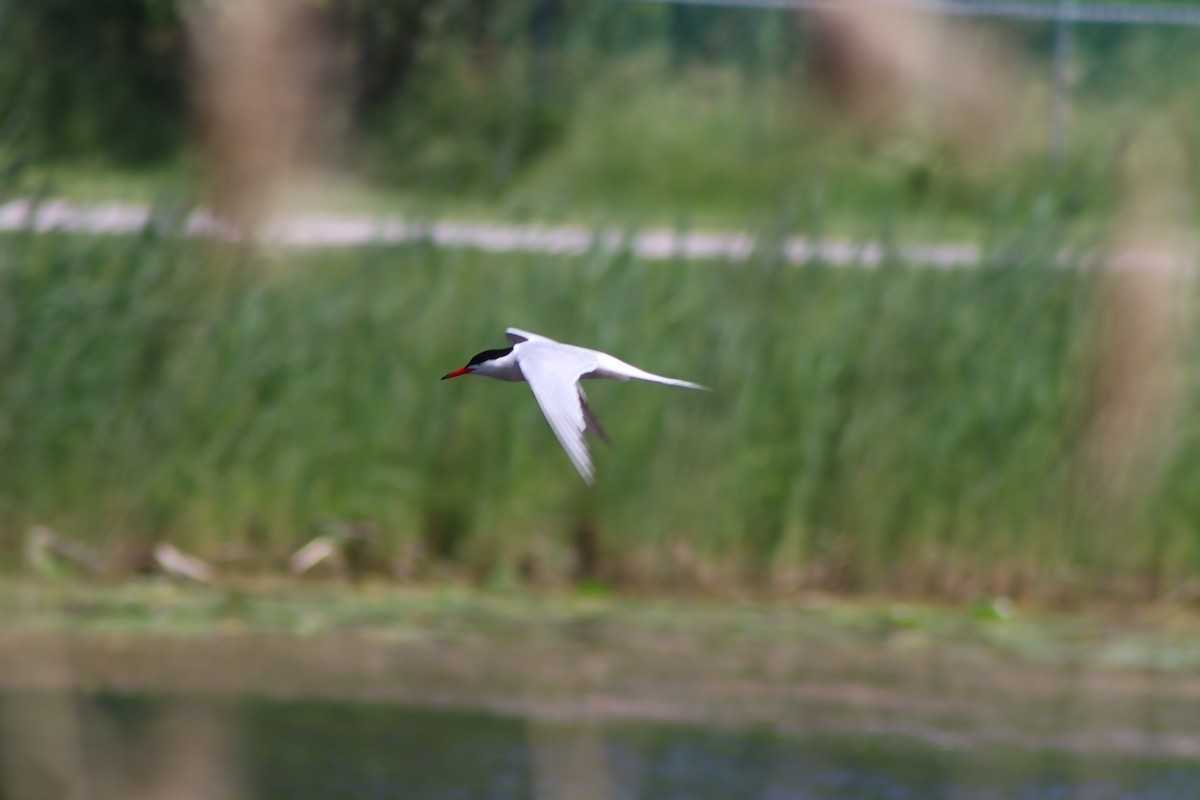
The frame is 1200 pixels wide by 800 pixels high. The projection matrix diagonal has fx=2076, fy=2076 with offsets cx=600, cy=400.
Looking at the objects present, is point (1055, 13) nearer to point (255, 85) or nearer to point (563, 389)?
point (255, 85)

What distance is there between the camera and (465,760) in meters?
6.38

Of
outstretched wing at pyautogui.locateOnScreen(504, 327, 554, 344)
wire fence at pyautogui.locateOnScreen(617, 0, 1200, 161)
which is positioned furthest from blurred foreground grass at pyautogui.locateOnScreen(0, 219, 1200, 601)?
wire fence at pyautogui.locateOnScreen(617, 0, 1200, 161)

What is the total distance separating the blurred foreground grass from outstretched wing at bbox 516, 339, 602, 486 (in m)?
4.28

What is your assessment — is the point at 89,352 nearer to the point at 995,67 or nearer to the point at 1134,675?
the point at 1134,675

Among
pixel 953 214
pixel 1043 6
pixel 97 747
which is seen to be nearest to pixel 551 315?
pixel 97 747

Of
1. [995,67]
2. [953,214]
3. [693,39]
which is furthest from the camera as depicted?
[693,39]

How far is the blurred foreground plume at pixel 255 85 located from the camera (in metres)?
9.45

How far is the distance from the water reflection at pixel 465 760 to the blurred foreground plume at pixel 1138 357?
4.88ft

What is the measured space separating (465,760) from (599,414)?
1455mm

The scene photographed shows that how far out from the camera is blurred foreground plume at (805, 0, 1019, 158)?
1262 cm

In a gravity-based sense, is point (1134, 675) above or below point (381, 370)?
below

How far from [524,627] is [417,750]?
3.67 feet

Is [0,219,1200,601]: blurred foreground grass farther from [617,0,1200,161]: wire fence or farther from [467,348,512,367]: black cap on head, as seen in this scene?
[617,0,1200,161]: wire fence

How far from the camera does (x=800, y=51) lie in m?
14.2
